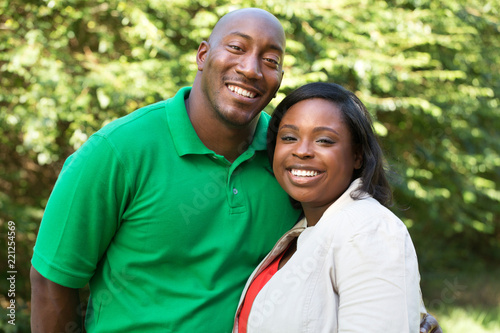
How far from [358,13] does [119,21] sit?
239 cm

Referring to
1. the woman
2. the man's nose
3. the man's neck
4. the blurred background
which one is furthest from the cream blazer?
the blurred background

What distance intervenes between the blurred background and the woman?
5.79 feet

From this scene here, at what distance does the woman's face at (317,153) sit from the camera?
214 cm

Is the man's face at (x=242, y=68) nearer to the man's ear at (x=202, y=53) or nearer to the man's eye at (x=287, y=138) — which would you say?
the man's ear at (x=202, y=53)

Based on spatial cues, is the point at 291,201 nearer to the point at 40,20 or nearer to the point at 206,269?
the point at 206,269

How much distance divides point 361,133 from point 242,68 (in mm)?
572

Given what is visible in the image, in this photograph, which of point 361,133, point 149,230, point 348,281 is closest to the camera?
point 348,281

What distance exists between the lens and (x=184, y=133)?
2.21 m

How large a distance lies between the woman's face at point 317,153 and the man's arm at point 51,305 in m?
1.00

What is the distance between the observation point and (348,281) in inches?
72.1

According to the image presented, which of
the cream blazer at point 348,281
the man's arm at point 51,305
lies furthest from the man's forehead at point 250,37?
the man's arm at point 51,305

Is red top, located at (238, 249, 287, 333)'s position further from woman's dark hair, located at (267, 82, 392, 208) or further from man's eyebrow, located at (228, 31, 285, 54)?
man's eyebrow, located at (228, 31, 285, 54)

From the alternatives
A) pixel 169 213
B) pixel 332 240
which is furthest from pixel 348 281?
pixel 169 213

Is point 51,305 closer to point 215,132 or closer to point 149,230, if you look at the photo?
point 149,230
